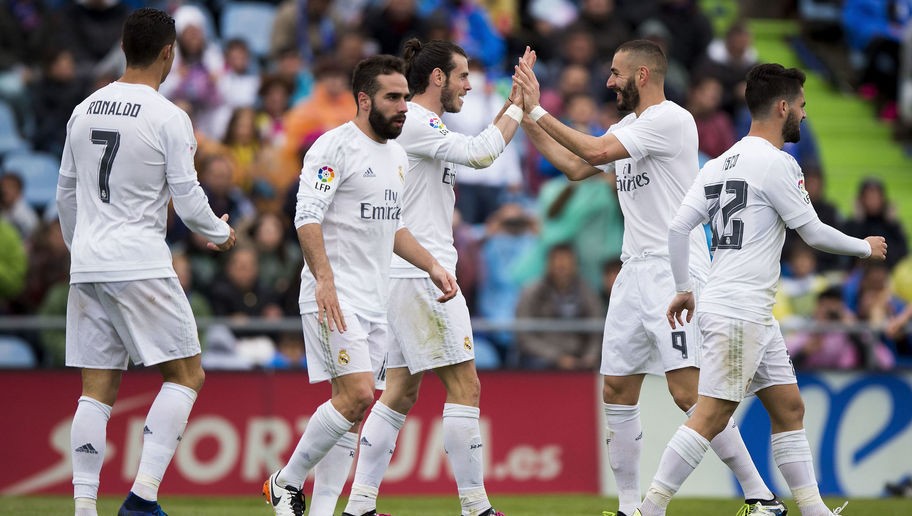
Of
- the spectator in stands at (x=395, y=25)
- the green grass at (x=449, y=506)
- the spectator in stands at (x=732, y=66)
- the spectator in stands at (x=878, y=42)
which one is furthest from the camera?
the spectator in stands at (x=878, y=42)

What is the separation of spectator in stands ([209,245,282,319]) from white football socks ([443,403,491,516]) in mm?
5002

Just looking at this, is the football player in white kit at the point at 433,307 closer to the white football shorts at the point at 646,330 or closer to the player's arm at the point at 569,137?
the player's arm at the point at 569,137

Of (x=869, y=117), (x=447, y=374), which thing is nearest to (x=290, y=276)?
(x=447, y=374)

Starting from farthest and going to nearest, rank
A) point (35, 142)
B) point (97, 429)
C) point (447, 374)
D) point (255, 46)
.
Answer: point (255, 46), point (35, 142), point (447, 374), point (97, 429)

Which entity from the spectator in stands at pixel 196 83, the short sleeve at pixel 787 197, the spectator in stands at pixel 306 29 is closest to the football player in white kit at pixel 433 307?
the short sleeve at pixel 787 197

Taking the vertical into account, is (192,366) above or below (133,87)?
below

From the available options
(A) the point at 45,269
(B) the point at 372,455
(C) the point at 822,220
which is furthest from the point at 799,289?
(A) the point at 45,269

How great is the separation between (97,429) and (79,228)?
1.16m

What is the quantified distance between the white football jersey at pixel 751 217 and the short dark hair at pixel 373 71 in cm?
193

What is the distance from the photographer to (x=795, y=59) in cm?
2123

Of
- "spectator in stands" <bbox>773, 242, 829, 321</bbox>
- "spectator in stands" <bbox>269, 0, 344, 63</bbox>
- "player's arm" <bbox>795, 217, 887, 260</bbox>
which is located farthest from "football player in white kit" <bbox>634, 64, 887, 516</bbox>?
"spectator in stands" <bbox>269, 0, 344, 63</bbox>

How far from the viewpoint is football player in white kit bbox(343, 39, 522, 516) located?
8680 mm

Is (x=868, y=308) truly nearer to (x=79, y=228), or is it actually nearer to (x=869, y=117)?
(x=869, y=117)

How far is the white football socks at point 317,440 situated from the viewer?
26.4 feet
